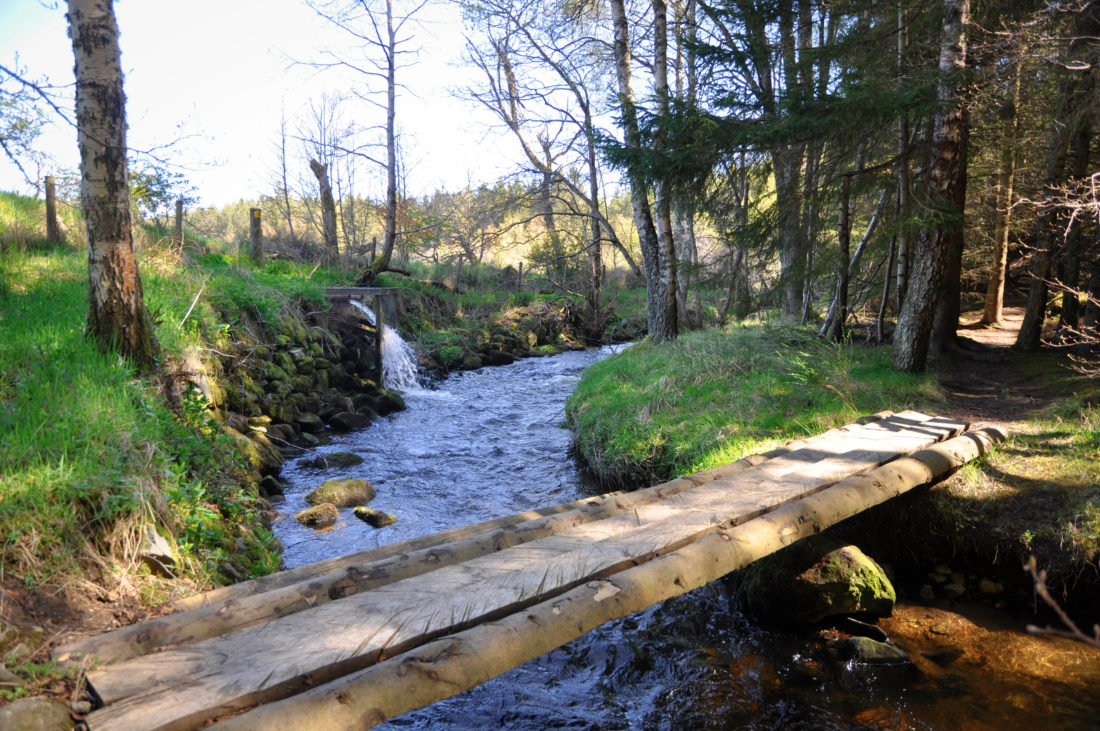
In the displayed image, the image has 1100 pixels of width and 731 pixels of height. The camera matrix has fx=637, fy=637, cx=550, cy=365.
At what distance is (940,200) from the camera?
7.57 metres

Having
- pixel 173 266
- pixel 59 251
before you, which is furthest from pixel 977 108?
pixel 59 251

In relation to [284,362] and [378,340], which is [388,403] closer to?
[284,362]

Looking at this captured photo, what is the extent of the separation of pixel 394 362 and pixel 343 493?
7.71m

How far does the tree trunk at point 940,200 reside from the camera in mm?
7441

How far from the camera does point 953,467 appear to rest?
204 inches

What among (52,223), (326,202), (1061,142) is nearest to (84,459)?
(52,223)

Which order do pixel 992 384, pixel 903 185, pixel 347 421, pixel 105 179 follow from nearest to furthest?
pixel 105 179, pixel 992 384, pixel 903 185, pixel 347 421

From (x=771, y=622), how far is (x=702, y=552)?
6.21ft

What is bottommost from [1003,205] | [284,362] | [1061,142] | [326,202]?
[284,362]

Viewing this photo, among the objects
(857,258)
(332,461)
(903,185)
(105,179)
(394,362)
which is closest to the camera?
(105,179)

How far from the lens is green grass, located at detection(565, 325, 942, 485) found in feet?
22.8

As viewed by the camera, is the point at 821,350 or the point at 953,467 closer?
the point at 953,467

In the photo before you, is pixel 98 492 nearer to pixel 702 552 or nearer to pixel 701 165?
pixel 702 552

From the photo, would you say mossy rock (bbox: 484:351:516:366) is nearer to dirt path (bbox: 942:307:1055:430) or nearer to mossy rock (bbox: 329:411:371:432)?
mossy rock (bbox: 329:411:371:432)
